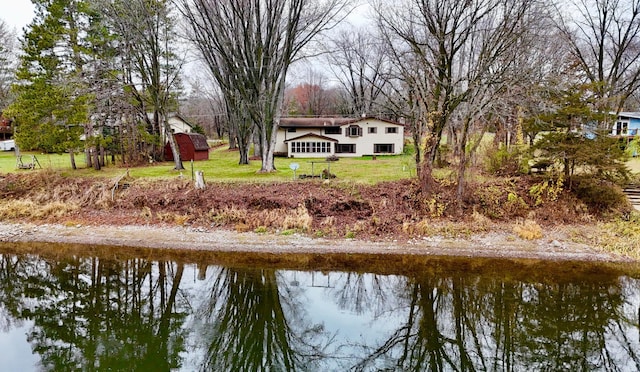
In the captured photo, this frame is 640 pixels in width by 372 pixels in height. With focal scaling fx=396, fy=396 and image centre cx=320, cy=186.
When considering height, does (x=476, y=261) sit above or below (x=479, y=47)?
below

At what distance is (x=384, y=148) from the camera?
33.7 m

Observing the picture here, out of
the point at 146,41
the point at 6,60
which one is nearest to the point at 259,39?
the point at 146,41

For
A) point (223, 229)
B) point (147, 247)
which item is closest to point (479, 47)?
point (223, 229)

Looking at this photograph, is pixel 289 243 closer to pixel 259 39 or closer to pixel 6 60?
pixel 259 39

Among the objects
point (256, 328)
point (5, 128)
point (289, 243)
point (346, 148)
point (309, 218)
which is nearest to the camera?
point (256, 328)

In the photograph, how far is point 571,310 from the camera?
32.7ft

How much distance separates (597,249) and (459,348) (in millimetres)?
8261

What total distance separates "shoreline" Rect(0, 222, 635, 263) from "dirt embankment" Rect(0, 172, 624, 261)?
39 millimetres

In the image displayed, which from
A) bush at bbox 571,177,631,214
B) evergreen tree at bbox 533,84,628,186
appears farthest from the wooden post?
bush at bbox 571,177,631,214

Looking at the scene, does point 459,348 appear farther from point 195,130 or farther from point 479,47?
point 195,130

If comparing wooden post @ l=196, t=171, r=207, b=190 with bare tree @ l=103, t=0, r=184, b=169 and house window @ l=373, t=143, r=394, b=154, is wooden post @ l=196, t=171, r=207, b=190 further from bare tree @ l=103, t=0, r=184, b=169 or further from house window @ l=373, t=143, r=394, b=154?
house window @ l=373, t=143, r=394, b=154

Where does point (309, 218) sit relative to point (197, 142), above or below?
below

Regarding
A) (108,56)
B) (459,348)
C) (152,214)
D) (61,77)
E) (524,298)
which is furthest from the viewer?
(108,56)

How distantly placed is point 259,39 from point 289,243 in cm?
1151
